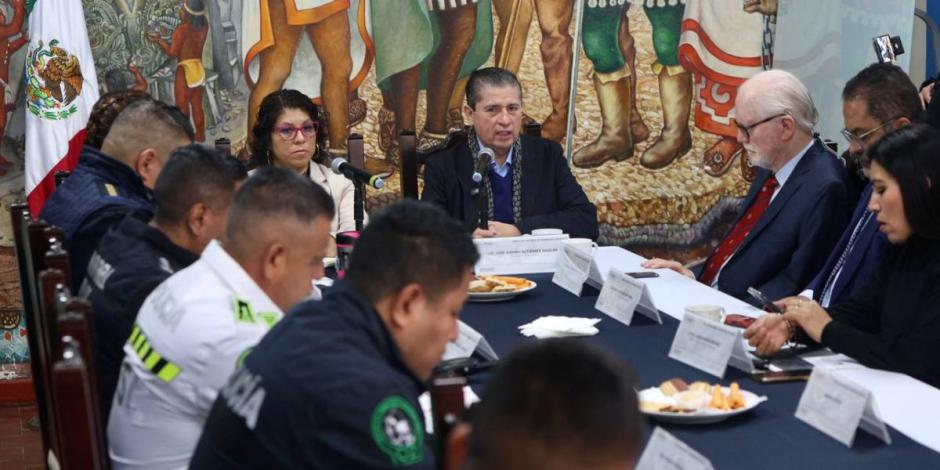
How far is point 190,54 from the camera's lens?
5.19m

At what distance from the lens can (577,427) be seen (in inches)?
40.9

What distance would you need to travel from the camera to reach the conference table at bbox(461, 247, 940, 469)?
2.05 meters

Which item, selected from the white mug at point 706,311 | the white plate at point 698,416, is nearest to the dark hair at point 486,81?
the white mug at point 706,311

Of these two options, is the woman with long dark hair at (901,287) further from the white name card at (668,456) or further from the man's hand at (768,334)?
the white name card at (668,456)

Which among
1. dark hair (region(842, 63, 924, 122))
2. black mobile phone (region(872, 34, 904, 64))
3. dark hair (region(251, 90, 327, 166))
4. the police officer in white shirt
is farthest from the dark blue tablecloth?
black mobile phone (region(872, 34, 904, 64))

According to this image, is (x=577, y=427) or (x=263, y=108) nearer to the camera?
(x=577, y=427)

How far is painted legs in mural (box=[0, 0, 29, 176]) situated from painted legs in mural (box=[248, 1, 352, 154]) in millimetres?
969

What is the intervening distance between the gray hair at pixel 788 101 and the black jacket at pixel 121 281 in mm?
2075

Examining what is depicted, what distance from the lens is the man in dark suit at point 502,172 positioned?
A: 4.57 metres

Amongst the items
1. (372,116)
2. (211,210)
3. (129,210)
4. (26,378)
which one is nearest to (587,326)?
(211,210)

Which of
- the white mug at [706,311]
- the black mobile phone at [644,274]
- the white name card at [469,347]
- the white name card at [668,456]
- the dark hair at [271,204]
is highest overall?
the dark hair at [271,204]

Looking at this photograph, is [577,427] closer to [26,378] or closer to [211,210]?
[211,210]

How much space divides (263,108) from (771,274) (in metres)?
1.92

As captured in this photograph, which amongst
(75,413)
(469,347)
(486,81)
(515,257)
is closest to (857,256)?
(515,257)
